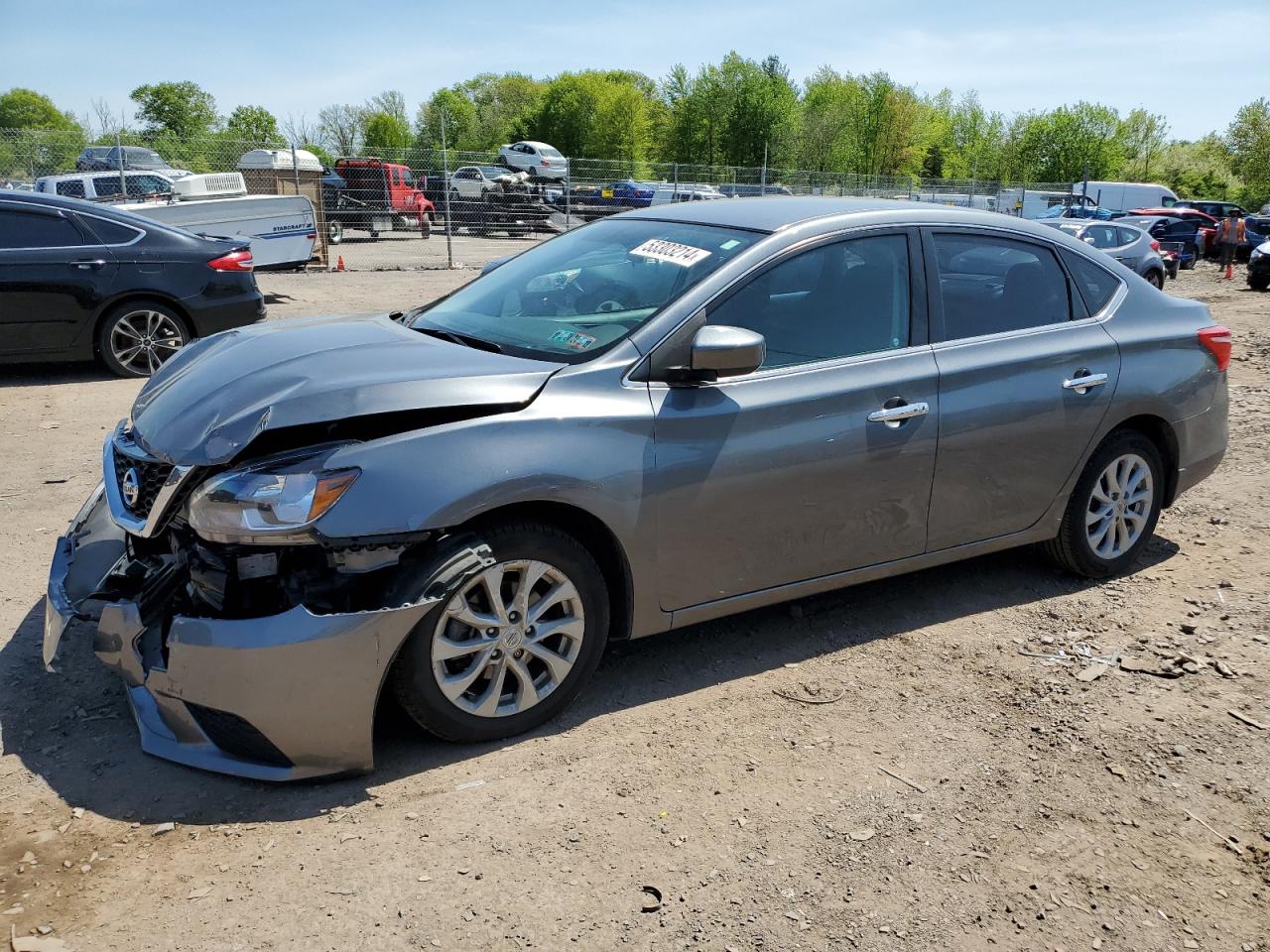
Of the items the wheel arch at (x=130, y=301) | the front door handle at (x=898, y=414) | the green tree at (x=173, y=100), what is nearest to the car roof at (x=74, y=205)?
the wheel arch at (x=130, y=301)

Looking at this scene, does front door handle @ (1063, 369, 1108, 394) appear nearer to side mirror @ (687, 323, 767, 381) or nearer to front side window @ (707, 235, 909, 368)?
front side window @ (707, 235, 909, 368)

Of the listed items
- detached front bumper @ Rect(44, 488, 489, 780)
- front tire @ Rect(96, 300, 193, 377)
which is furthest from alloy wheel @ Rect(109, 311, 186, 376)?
detached front bumper @ Rect(44, 488, 489, 780)

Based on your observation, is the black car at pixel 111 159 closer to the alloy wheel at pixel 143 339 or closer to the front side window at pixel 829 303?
the alloy wheel at pixel 143 339

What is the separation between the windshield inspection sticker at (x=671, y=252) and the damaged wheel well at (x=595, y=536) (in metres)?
1.09

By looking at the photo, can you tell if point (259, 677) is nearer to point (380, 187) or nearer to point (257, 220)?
point (257, 220)

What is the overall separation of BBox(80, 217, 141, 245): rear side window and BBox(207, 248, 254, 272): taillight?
2.16 ft

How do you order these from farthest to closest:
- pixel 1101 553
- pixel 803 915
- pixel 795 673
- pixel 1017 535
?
pixel 1101 553 → pixel 1017 535 → pixel 795 673 → pixel 803 915

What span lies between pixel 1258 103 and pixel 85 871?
8204 cm

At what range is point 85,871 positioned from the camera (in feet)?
9.10

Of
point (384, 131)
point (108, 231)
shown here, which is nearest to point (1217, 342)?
point (108, 231)

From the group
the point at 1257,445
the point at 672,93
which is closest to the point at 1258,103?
the point at 672,93

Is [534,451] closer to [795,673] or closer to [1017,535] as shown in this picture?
[795,673]

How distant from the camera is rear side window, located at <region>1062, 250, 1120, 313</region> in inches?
189

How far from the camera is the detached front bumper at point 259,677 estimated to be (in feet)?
9.68
